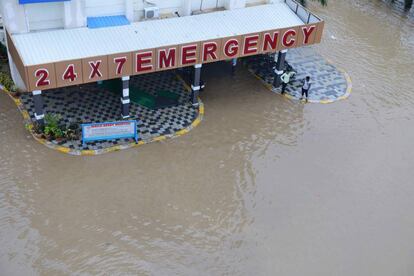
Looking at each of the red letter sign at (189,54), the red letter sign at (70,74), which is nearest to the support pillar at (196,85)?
the red letter sign at (189,54)

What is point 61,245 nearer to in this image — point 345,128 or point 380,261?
point 380,261

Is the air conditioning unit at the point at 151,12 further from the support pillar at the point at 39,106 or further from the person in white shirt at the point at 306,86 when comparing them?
the person in white shirt at the point at 306,86

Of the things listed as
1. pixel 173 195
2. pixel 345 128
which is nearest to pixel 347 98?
pixel 345 128

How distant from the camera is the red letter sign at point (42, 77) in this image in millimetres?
20258

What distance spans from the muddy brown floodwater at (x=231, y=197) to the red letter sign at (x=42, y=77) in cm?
315

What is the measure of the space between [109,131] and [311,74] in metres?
13.3

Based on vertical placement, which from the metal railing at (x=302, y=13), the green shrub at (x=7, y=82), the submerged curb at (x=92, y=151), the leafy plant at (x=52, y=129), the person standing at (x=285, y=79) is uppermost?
the metal railing at (x=302, y=13)

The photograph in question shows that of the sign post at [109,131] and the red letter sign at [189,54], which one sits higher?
the red letter sign at [189,54]

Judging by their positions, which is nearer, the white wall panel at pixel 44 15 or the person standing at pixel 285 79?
the white wall panel at pixel 44 15

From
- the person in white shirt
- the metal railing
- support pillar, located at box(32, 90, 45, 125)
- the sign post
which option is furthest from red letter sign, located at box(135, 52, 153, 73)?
the metal railing

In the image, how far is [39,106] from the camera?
21859 mm

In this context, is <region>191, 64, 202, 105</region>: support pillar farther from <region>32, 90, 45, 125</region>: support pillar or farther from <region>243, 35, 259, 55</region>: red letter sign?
<region>32, 90, 45, 125</region>: support pillar

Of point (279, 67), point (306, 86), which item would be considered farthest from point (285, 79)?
point (306, 86)

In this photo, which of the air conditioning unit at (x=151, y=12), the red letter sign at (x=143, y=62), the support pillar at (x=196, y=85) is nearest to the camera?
the red letter sign at (x=143, y=62)
